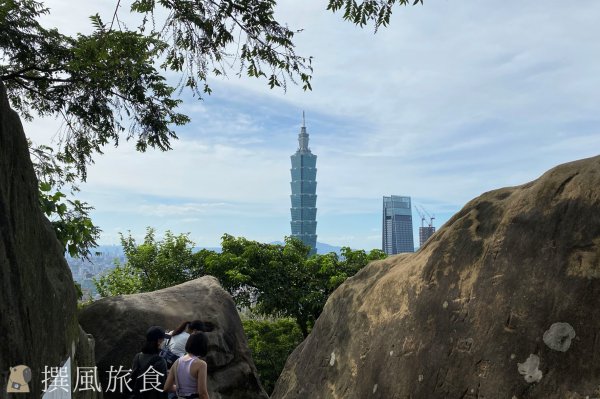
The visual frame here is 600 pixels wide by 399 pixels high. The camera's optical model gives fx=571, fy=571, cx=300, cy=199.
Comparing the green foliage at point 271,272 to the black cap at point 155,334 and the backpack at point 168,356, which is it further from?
the black cap at point 155,334

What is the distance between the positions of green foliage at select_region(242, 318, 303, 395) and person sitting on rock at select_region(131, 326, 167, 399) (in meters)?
14.6

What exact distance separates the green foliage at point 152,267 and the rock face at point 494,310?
725 inches

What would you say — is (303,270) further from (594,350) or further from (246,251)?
(594,350)

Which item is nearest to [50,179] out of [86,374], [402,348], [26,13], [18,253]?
[26,13]

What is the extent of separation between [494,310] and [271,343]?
18831mm

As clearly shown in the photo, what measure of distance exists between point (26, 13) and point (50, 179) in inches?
162

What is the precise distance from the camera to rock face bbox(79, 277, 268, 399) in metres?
11.0

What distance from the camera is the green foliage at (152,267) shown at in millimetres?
24141

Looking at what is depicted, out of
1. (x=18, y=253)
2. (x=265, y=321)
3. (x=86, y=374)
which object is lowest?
(x=265, y=321)

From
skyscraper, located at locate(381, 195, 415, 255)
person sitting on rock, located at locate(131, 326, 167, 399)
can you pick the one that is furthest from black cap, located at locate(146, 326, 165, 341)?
skyscraper, located at locate(381, 195, 415, 255)

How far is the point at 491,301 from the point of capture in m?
4.96

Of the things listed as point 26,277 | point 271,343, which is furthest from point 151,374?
point 271,343

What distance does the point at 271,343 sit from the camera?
75.1 ft

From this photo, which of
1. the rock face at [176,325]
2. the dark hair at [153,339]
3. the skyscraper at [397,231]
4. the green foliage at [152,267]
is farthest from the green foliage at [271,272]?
the skyscraper at [397,231]
